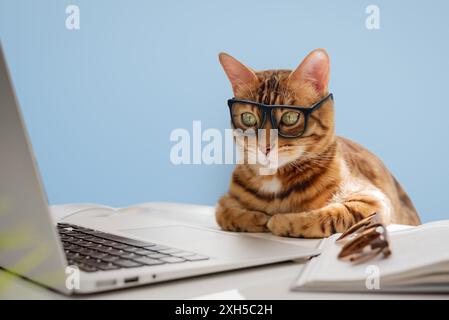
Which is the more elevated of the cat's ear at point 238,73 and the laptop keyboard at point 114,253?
the cat's ear at point 238,73

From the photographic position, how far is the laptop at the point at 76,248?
17.5 inches

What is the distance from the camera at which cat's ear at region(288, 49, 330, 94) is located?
1.06 meters

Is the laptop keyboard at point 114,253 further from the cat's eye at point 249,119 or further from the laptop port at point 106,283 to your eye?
the cat's eye at point 249,119

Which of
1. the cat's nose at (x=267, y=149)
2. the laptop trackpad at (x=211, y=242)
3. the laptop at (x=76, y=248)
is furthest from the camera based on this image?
the cat's nose at (x=267, y=149)

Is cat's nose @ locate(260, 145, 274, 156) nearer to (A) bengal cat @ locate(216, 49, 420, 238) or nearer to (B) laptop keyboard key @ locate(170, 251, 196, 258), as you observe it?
(A) bengal cat @ locate(216, 49, 420, 238)

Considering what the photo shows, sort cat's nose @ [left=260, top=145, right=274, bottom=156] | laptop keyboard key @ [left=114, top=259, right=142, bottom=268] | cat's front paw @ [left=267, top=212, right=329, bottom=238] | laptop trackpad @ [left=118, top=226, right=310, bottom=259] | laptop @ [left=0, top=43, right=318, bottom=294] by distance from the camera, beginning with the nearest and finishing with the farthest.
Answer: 1. laptop @ [left=0, top=43, right=318, bottom=294]
2. laptop keyboard key @ [left=114, top=259, right=142, bottom=268]
3. laptop trackpad @ [left=118, top=226, right=310, bottom=259]
4. cat's front paw @ [left=267, top=212, right=329, bottom=238]
5. cat's nose @ [left=260, top=145, right=274, bottom=156]

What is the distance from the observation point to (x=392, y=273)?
0.53m

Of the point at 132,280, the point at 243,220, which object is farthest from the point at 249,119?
the point at 132,280

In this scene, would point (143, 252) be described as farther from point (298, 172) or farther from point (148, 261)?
point (298, 172)

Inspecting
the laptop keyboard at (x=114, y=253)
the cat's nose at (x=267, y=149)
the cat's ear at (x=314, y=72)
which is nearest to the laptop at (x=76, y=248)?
the laptop keyboard at (x=114, y=253)

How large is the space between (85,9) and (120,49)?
19 cm

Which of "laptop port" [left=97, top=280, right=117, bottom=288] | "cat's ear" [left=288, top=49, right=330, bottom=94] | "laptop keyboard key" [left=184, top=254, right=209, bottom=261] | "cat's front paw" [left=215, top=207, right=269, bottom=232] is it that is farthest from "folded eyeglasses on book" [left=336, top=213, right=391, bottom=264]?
"cat's ear" [left=288, top=49, right=330, bottom=94]

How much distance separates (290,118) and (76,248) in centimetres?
53
